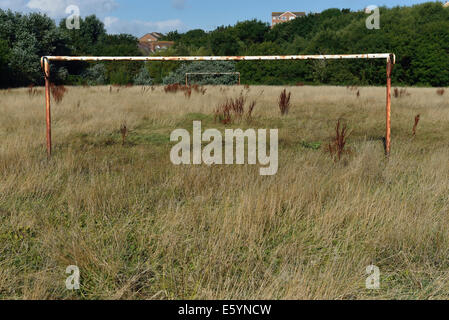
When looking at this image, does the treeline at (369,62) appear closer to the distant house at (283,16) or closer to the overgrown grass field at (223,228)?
the overgrown grass field at (223,228)

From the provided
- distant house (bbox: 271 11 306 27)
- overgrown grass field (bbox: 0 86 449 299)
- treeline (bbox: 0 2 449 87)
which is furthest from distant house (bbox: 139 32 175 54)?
overgrown grass field (bbox: 0 86 449 299)

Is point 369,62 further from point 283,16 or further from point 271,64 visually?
point 283,16

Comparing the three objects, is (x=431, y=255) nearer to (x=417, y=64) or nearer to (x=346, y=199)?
(x=346, y=199)

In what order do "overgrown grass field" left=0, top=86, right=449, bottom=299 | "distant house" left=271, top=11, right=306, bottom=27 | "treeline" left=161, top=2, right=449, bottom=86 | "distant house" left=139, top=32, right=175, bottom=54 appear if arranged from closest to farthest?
"overgrown grass field" left=0, top=86, right=449, bottom=299, "treeline" left=161, top=2, right=449, bottom=86, "distant house" left=139, top=32, right=175, bottom=54, "distant house" left=271, top=11, right=306, bottom=27

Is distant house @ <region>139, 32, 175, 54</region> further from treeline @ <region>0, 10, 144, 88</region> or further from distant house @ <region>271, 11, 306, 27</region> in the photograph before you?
treeline @ <region>0, 10, 144, 88</region>

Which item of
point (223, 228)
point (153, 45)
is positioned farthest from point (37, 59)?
point (153, 45)

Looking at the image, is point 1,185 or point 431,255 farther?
point 1,185

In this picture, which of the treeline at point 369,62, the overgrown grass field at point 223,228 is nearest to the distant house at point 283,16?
the treeline at point 369,62

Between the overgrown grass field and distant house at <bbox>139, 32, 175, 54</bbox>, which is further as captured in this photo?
distant house at <bbox>139, 32, 175, 54</bbox>

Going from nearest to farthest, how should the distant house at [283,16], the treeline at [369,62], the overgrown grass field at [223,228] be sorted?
the overgrown grass field at [223,228] → the treeline at [369,62] → the distant house at [283,16]
